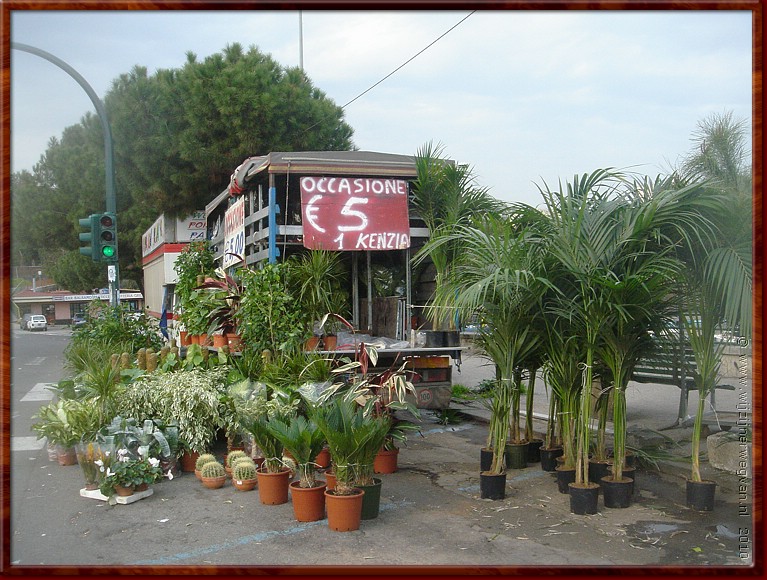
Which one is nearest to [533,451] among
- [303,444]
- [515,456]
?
[515,456]

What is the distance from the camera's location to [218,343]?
28.6ft

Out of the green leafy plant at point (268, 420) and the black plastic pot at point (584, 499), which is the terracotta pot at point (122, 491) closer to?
the green leafy plant at point (268, 420)

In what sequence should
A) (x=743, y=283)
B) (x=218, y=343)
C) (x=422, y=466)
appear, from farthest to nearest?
(x=218, y=343), (x=422, y=466), (x=743, y=283)

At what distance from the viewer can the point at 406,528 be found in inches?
211

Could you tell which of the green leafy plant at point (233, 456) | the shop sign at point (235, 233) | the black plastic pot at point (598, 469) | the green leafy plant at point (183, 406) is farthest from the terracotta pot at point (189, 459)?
the black plastic pot at point (598, 469)

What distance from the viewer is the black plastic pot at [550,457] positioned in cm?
676

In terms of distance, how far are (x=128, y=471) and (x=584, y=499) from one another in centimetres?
388

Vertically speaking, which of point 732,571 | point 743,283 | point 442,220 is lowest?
point 732,571

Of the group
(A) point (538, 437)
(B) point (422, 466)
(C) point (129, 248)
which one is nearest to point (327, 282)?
(B) point (422, 466)

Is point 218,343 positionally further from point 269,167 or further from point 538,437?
point 538,437

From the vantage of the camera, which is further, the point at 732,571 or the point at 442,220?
the point at 442,220

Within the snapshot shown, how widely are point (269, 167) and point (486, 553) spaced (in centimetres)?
512

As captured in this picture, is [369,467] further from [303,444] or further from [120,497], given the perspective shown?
[120,497]

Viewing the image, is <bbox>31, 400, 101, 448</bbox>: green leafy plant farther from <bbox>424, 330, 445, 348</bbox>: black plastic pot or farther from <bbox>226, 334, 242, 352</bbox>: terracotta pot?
<bbox>424, 330, 445, 348</bbox>: black plastic pot
